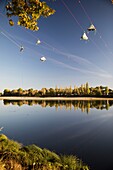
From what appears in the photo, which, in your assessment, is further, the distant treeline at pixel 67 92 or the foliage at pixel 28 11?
the distant treeline at pixel 67 92

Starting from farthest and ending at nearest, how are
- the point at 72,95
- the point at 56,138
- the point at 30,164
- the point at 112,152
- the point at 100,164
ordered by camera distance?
the point at 72,95, the point at 56,138, the point at 112,152, the point at 100,164, the point at 30,164

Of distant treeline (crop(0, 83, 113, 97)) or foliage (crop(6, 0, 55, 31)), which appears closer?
foliage (crop(6, 0, 55, 31))

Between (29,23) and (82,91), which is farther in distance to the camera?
(82,91)

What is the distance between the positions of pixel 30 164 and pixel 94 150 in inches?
382

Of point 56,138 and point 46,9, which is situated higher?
point 46,9

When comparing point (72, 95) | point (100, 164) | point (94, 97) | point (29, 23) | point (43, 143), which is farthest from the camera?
point (72, 95)

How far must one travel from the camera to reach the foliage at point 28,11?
239 inches

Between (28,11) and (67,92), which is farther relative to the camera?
(67,92)

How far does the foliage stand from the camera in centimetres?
608

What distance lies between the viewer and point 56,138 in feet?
70.3

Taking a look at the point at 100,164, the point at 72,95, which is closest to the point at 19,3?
the point at 100,164

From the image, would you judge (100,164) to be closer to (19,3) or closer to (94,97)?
(19,3)

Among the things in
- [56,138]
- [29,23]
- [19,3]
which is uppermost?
[19,3]

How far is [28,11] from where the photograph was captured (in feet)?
20.6
